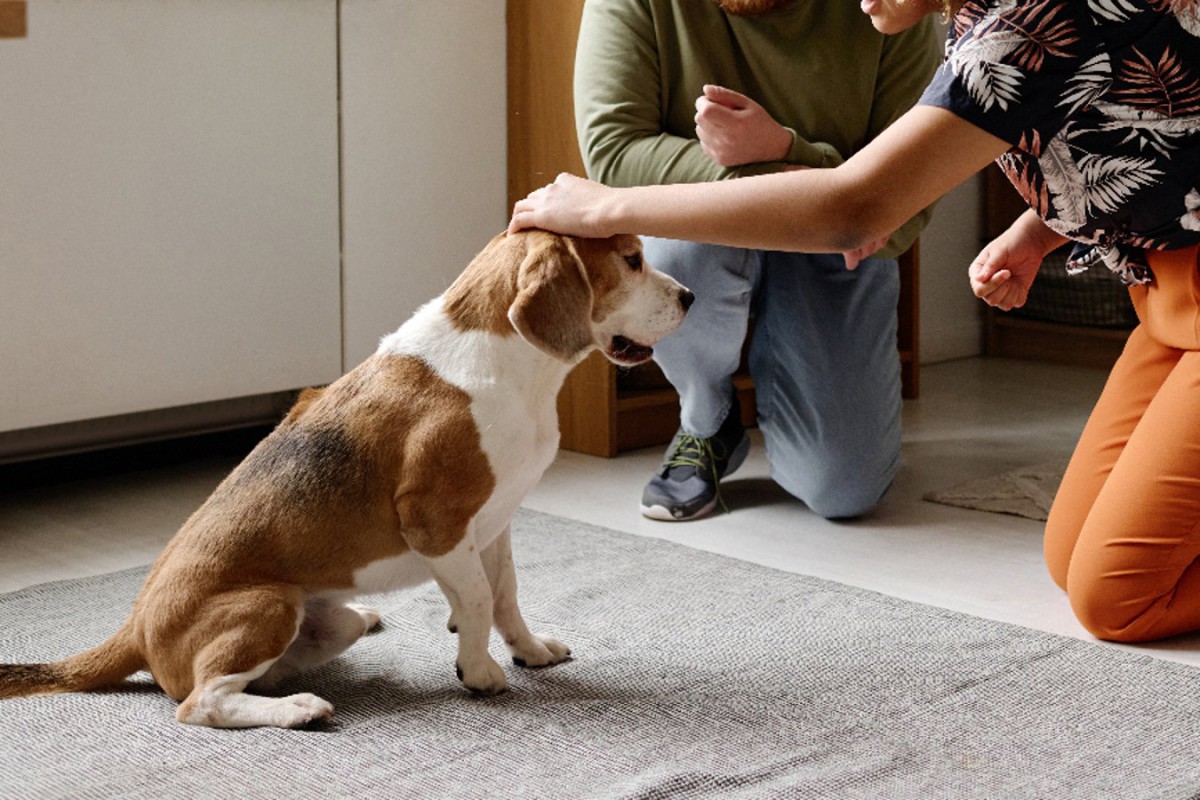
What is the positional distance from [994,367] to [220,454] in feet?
7.50

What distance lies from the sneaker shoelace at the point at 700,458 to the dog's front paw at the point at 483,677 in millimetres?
993

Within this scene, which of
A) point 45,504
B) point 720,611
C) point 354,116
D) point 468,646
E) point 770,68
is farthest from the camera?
point 354,116

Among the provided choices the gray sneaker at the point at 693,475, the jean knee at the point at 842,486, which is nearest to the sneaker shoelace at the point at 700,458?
the gray sneaker at the point at 693,475

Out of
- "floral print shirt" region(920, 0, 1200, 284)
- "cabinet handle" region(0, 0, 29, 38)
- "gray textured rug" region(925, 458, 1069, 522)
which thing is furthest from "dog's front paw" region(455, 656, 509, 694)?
"cabinet handle" region(0, 0, 29, 38)

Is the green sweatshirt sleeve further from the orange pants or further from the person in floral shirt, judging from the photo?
the orange pants

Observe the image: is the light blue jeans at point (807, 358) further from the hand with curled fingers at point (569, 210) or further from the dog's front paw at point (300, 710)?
the dog's front paw at point (300, 710)

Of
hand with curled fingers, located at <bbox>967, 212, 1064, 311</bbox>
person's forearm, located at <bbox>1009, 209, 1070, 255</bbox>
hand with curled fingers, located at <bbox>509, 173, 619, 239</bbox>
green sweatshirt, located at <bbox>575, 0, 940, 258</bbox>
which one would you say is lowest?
hand with curled fingers, located at <bbox>967, 212, 1064, 311</bbox>

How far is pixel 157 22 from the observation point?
8.94 ft

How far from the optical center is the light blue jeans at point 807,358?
2.64 m

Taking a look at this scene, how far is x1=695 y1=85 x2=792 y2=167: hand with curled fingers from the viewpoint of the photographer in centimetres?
232

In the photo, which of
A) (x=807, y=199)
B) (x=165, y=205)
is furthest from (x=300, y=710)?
(x=165, y=205)

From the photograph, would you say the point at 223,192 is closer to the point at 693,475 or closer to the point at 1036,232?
the point at 693,475

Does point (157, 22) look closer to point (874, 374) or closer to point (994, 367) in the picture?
point (874, 374)

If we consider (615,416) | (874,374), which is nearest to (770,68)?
(874,374)
